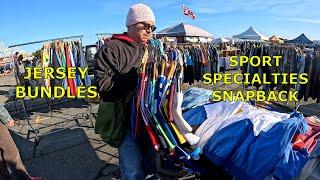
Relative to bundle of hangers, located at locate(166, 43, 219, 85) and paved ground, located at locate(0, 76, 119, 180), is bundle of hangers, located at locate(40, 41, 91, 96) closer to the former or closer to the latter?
paved ground, located at locate(0, 76, 119, 180)

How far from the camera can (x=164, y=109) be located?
269 centimetres

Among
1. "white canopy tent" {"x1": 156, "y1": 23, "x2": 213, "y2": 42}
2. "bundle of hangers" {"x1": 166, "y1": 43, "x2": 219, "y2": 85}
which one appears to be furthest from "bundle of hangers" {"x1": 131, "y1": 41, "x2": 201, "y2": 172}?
"white canopy tent" {"x1": 156, "y1": 23, "x2": 213, "y2": 42}

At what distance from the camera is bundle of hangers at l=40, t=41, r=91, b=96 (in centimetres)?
809

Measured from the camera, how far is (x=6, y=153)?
4.27 meters

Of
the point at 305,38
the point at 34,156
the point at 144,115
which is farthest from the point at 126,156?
the point at 305,38

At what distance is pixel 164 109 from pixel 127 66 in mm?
524

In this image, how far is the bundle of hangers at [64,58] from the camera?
26.6 ft

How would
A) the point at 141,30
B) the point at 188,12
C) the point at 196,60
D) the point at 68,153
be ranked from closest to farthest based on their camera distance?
the point at 141,30
the point at 68,153
the point at 196,60
the point at 188,12

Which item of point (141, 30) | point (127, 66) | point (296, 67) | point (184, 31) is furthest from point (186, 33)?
point (127, 66)

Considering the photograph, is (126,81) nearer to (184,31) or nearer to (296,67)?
(296,67)

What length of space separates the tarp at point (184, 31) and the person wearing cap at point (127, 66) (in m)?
23.6

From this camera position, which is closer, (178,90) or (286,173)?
(286,173)

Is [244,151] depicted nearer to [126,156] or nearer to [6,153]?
[126,156]

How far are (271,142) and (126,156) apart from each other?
123 cm
